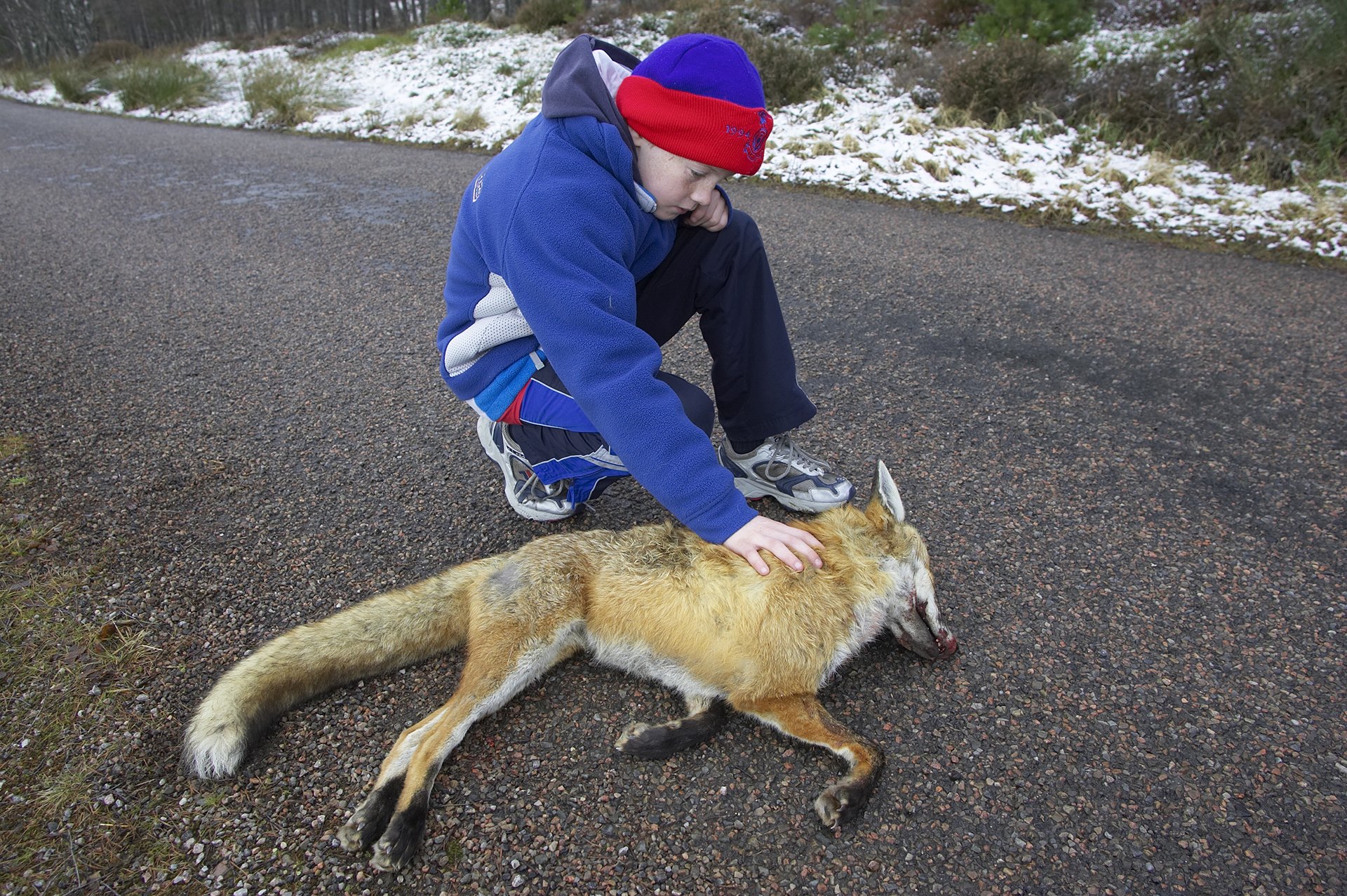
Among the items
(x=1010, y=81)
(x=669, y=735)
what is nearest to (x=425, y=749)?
(x=669, y=735)

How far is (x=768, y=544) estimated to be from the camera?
2318 millimetres

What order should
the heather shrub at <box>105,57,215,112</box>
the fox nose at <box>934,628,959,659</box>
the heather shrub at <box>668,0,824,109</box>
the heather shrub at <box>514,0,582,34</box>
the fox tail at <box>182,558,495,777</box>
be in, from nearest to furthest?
the fox tail at <box>182,558,495,777</box>, the fox nose at <box>934,628,959,659</box>, the heather shrub at <box>668,0,824,109</box>, the heather shrub at <box>105,57,215,112</box>, the heather shrub at <box>514,0,582,34</box>

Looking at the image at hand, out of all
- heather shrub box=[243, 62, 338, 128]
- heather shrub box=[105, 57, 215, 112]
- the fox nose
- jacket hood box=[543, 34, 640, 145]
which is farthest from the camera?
heather shrub box=[105, 57, 215, 112]

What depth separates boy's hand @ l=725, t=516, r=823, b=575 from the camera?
90.7 inches

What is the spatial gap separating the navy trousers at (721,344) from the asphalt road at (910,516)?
512 millimetres

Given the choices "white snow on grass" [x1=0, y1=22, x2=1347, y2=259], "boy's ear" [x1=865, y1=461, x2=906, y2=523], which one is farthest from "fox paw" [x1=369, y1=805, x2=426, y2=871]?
"white snow on grass" [x1=0, y1=22, x2=1347, y2=259]

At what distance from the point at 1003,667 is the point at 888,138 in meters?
8.40

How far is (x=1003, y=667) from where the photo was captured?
2658 millimetres

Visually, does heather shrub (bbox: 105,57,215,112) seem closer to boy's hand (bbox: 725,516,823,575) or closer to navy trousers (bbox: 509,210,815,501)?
navy trousers (bbox: 509,210,815,501)

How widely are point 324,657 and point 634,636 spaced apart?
1.08 metres

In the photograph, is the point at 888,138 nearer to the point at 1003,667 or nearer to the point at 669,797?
the point at 1003,667

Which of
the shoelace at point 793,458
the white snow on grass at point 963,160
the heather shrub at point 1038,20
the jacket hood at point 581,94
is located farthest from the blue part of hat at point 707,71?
the heather shrub at point 1038,20

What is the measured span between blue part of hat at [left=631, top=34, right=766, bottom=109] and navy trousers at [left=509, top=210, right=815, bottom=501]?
830mm

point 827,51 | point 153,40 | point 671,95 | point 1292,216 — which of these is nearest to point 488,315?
point 671,95
